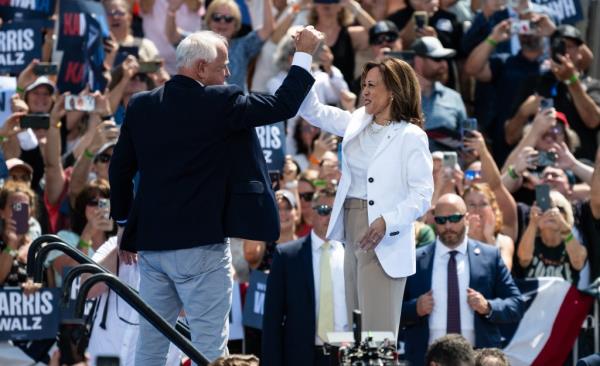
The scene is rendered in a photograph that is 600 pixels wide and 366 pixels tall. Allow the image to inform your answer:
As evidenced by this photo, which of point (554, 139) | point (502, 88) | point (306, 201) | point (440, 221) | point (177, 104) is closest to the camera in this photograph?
point (177, 104)

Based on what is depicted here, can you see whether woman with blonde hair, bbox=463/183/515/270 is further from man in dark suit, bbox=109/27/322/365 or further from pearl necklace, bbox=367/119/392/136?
man in dark suit, bbox=109/27/322/365

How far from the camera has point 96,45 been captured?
12.9m

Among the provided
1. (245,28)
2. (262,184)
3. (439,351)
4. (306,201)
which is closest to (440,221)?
(306,201)

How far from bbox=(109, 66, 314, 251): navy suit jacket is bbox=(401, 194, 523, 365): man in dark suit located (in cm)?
323

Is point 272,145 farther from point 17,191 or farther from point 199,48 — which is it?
point 199,48

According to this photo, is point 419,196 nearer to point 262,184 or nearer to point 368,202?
point 368,202

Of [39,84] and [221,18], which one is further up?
[221,18]

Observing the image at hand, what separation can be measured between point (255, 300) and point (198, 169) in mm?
4136

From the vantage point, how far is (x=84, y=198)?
1165 cm

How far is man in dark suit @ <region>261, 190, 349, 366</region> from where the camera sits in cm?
1062

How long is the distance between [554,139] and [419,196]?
230 inches

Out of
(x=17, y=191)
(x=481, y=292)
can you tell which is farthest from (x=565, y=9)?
(x=17, y=191)

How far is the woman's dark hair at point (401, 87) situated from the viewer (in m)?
7.72

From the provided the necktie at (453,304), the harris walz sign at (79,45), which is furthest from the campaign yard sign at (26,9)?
the necktie at (453,304)
